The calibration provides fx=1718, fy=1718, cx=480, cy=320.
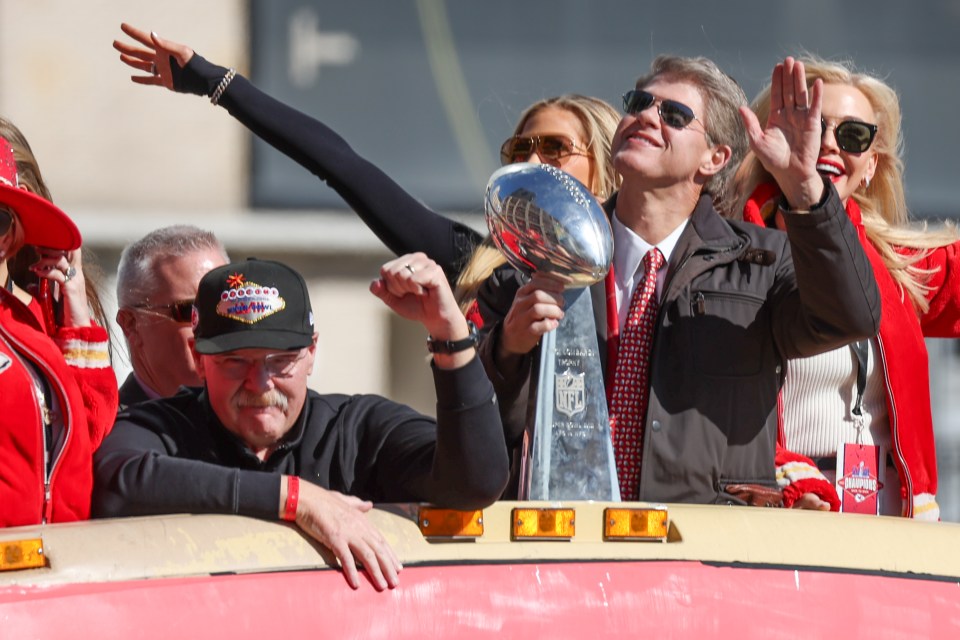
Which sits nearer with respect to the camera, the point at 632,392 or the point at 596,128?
the point at 632,392

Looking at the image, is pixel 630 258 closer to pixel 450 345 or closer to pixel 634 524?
pixel 450 345

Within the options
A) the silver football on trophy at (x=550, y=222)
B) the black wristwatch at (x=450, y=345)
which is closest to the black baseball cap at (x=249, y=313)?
the black wristwatch at (x=450, y=345)

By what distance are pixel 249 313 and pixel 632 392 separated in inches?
29.7

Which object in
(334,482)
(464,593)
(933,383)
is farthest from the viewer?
(933,383)

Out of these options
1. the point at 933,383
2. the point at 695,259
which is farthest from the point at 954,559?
the point at 933,383

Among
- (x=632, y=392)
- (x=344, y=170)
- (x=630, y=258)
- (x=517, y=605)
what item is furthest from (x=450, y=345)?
(x=344, y=170)

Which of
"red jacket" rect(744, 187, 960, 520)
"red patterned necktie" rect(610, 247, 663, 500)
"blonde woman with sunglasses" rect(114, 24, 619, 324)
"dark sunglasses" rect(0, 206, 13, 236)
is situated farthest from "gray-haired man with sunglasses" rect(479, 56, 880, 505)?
"dark sunglasses" rect(0, 206, 13, 236)

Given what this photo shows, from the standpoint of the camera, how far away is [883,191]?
3.92 meters

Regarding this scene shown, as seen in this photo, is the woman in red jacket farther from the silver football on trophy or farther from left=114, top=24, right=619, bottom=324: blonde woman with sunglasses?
left=114, top=24, right=619, bottom=324: blonde woman with sunglasses

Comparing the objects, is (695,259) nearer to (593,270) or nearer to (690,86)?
(690,86)

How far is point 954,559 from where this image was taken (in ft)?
8.34

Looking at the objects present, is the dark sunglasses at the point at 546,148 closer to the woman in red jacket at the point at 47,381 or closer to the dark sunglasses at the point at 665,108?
the dark sunglasses at the point at 665,108

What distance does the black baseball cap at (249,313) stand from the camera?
111 inches

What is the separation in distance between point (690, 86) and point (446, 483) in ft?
3.80
